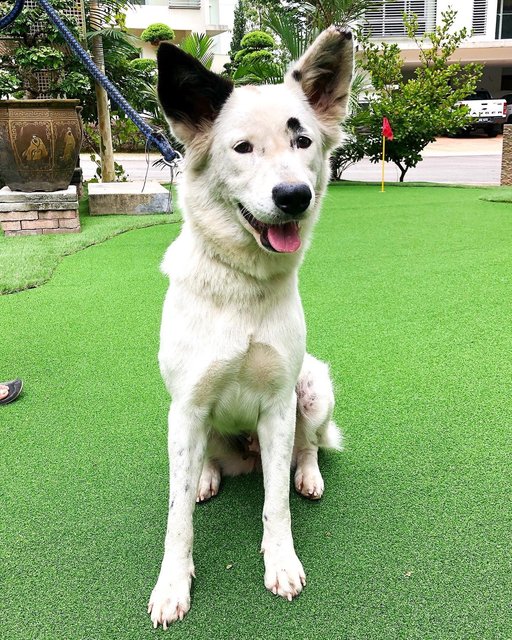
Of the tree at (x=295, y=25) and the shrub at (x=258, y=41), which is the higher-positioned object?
the shrub at (x=258, y=41)

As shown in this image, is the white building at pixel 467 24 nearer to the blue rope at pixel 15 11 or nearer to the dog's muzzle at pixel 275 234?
the blue rope at pixel 15 11

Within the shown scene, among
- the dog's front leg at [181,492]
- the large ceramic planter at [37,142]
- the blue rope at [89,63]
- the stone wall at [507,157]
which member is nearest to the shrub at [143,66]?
the large ceramic planter at [37,142]

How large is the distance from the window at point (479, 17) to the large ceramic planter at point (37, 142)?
23.8 metres

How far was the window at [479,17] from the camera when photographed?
24.0m

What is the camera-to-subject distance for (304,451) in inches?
84.7

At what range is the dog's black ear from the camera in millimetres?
1599

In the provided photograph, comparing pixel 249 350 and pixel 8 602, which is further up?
pixel 249 350

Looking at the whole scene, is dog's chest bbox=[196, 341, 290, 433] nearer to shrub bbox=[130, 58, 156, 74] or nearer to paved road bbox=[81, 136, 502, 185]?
shrub bbox=[130, 58, 156, 74]

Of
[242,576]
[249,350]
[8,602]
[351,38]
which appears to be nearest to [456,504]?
[242,576]

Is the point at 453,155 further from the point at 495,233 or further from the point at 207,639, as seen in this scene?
the point at 207,639

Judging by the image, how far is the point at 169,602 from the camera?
1560 mm

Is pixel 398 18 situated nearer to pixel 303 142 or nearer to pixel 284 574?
pixel 303 142

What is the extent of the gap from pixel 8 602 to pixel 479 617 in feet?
4.29

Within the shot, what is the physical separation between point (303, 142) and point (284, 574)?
50.9 inches
